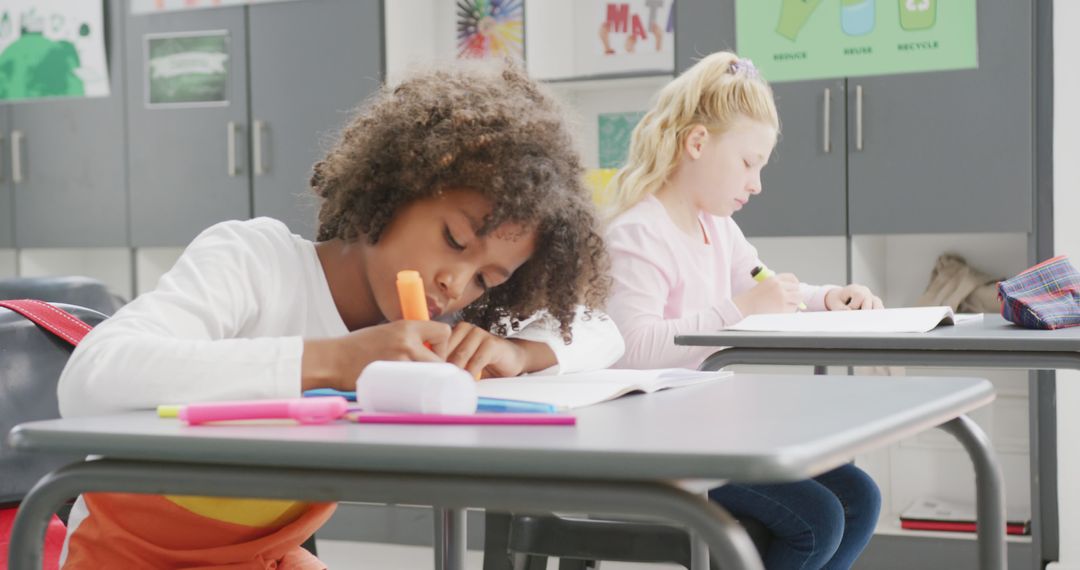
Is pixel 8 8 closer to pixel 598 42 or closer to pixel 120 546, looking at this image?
pixel 598 42

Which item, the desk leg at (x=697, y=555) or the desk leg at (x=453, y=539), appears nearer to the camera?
the desk leg at (x=697, y=555)

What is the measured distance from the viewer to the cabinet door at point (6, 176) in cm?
Result: 384

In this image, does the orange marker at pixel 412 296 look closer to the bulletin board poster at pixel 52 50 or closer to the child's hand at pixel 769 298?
the child's hand at pixel 769 298

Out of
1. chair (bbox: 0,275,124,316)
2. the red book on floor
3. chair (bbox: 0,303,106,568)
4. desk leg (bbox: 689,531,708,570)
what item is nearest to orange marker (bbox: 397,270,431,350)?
desk leg (bbox: 689,531,708,570)

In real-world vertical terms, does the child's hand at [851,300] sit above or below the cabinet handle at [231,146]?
below

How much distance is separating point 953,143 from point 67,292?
6.40 feet

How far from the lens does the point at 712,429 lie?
2.56 feet

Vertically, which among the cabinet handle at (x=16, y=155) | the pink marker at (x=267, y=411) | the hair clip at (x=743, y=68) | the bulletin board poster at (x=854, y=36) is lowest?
the pink marker at (x=267, y=411)

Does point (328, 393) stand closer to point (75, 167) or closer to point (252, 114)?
point (252, 114)

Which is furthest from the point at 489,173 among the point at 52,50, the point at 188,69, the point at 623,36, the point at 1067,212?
the point at 52,50

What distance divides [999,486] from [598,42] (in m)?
2.45

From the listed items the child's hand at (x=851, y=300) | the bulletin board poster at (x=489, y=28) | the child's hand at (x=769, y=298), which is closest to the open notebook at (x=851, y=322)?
the child's hand at (x=769, y=298)

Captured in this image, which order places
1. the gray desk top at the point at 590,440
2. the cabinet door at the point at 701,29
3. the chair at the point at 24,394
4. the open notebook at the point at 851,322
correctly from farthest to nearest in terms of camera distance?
the cabinet door at the point at 701,29
the open notebook at the point at 851,322
the chair at the point at 24,394
the gray desk top at the point at 590,440

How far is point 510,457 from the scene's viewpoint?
690mm
